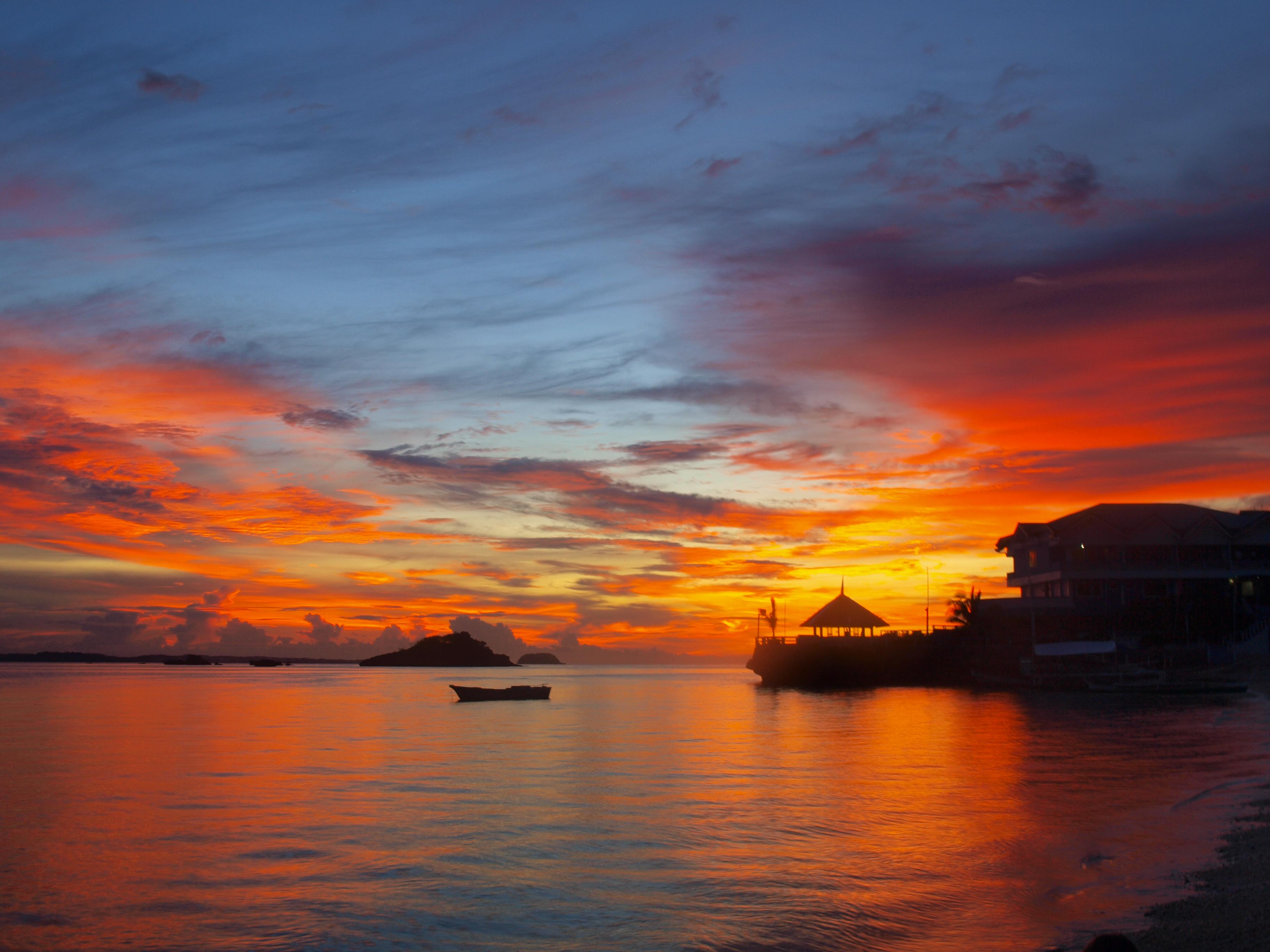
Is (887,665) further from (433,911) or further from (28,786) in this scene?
(433,911)

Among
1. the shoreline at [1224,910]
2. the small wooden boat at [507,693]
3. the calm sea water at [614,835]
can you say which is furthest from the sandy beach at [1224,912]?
the small wooden boat at [507,693]

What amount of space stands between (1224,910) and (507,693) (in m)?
90.0

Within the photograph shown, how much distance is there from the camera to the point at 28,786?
1394 inches

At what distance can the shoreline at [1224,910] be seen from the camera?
12.6 m

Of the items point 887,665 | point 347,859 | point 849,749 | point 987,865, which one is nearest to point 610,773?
point 849,749

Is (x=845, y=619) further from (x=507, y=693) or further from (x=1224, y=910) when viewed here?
(x=1224, y=910)

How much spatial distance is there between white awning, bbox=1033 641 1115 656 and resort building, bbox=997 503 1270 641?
16.8ft

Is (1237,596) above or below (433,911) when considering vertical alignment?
above

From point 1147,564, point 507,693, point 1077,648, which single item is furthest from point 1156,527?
point 507,693

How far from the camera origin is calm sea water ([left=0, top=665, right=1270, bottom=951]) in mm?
17219

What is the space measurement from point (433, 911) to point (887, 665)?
318 ft

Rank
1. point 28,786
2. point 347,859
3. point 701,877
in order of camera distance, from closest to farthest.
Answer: point 701,877 < point 347,859 < point 28,786

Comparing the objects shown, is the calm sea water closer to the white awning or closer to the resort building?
the white awning

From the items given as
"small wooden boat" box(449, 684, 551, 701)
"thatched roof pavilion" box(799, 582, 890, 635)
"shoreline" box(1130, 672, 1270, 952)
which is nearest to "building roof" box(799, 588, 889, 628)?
"thatched roof pavilion" box(799, 582, 890, 635)
